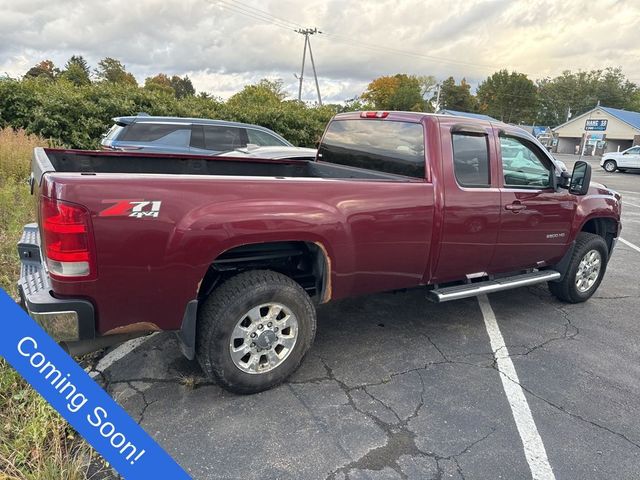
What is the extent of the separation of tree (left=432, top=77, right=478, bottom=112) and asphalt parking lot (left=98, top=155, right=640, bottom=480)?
101176mm

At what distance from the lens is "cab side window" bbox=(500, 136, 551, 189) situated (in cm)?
419

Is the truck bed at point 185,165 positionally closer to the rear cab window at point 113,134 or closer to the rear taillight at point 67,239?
the rear taillight at point 67,239

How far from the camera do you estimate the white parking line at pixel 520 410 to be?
2646 millimetres

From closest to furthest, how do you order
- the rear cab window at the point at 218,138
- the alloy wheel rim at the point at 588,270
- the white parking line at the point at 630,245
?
the alloy wheel rim at the point at 588,270, the white parking line at the point at 630,245, the rear cab window at the point at 218,138

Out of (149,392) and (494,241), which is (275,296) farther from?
(494,241)

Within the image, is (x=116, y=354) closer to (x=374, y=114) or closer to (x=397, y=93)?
(x=374, y=114)

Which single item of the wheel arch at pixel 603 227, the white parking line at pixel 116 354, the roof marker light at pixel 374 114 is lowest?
the white parking line at pixel 116 354

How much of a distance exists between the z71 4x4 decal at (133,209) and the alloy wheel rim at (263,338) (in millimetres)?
895

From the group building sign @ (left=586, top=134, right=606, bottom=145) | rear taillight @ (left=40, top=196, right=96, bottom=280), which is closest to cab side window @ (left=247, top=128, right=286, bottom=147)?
rear taillight @ (left=40, top=196, right=96, bottom=280)

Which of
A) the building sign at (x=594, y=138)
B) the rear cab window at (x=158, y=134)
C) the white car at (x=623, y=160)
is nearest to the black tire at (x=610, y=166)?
the white car at (x=623, y=160)

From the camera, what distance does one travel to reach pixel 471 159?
3959 mm

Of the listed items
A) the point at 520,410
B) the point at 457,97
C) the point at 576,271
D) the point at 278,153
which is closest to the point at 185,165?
the point at 520,410

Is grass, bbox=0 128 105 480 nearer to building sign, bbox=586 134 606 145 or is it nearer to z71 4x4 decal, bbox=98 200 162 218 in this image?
z71 4x4 decal, bbox=98 200 162 218

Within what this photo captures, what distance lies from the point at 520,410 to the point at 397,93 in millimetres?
86300
